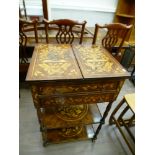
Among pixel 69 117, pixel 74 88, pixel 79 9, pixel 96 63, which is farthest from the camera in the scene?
pixel 79 9

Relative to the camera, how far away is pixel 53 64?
101 centimetres

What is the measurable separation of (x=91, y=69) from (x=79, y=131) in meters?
0.82

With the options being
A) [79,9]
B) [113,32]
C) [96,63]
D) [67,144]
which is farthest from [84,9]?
[67,144]

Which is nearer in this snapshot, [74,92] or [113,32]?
[74,92]

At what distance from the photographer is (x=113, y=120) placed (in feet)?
5.52

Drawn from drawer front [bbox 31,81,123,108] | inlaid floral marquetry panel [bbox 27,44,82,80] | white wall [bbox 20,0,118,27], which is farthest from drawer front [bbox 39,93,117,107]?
white wall [bbox 20,0,118,27]

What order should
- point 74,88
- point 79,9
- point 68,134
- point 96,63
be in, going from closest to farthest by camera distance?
point 74,88 < point 96,63 < point 68,134 < point 79,9

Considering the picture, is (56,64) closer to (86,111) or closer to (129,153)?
(86,111)

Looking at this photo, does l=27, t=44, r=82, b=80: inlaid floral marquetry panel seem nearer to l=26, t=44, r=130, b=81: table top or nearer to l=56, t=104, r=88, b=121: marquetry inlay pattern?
l=26, t=44, r=130, b=81: table top

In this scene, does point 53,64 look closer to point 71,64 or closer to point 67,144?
point 71,64

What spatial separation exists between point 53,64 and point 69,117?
0.59 metres

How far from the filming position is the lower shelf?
1.46m

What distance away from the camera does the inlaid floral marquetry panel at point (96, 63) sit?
0.99m

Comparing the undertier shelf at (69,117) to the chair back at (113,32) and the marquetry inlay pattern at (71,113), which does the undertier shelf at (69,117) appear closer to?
the marquetry inlay pattern at (71,113)
